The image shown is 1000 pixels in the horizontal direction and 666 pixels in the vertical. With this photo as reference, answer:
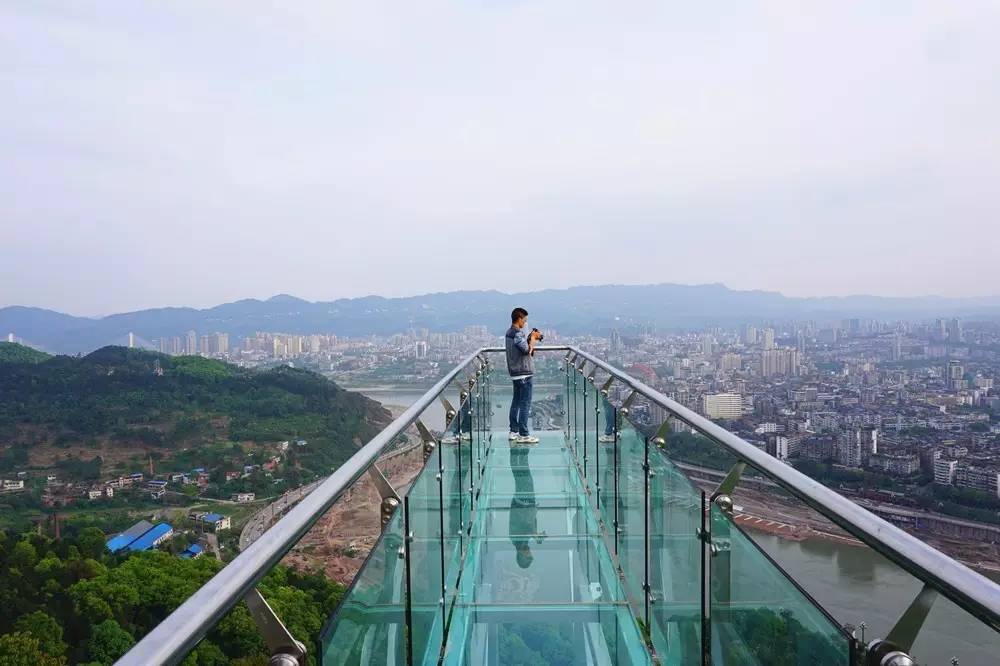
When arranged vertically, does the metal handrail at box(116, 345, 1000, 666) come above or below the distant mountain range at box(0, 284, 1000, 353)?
below

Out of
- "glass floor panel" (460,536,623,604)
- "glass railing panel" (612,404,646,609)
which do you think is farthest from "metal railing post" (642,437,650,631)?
"glass floor panel" (460,536,623,604)

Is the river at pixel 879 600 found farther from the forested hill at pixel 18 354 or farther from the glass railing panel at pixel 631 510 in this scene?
the forested hill at pixel 18 354

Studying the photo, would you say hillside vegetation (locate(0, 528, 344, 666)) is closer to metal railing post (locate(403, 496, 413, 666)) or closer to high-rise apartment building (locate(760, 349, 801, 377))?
metal railing post (locate(403, 496, 413, 666))

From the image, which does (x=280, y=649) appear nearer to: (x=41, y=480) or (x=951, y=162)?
(x=41, y=480)

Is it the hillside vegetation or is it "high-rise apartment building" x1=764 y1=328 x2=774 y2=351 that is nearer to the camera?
the hillside vegetation

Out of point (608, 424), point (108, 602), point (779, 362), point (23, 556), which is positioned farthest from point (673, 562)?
point (779, 362)

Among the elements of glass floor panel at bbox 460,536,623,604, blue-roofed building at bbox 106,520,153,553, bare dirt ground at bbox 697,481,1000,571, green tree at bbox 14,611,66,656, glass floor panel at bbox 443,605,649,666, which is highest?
bare dirt ground at bbox 697,481,1000,571
